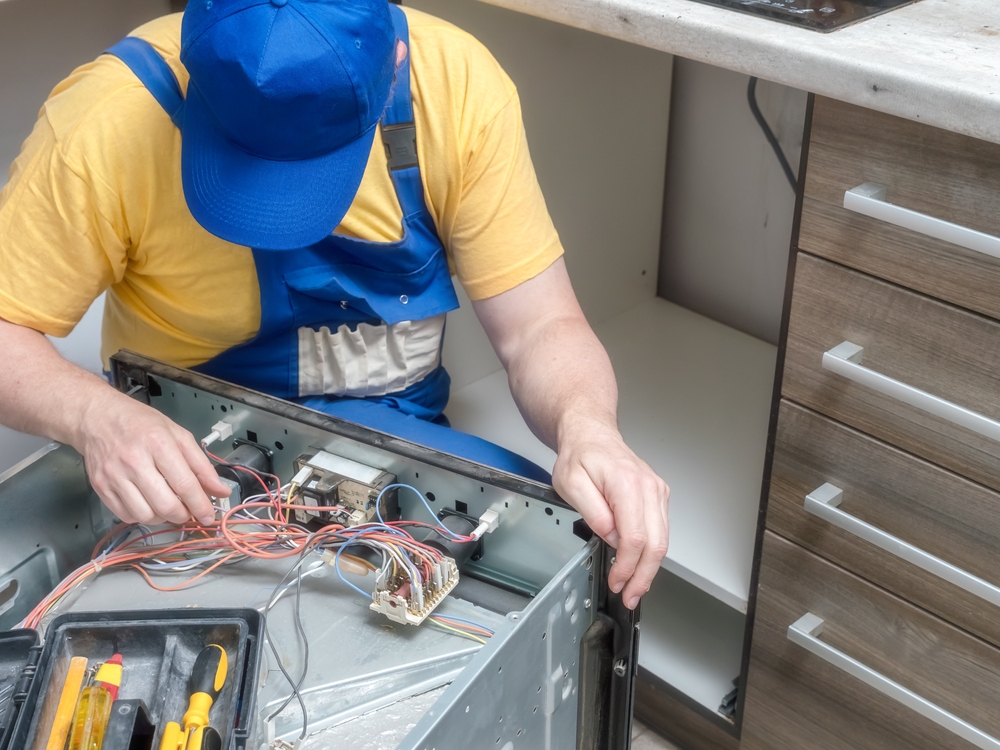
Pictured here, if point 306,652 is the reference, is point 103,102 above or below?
above

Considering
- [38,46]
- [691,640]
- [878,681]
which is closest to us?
[878,681]

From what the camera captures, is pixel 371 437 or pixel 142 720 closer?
pixel 142 720

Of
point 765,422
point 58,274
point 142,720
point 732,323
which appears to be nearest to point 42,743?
point 142,720

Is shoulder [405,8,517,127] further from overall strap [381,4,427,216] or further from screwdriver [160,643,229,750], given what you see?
screwdriver [160,643,229,750]

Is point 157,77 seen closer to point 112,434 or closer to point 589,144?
point 112,434

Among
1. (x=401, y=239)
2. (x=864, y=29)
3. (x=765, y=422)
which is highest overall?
(x=864, y=29)

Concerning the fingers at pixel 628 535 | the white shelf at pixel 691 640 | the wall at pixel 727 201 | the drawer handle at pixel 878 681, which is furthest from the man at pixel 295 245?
the wall at pixel 727 201

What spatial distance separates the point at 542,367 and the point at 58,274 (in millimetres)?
415

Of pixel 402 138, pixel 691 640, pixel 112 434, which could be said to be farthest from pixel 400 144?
pixel 691 640

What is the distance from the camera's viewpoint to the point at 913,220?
0.72 meters

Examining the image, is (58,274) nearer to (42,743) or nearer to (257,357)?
(257,357)

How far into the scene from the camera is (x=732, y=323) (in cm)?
153

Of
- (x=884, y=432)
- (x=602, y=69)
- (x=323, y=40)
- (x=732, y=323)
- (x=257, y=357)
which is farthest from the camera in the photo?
(x=732, y=323)

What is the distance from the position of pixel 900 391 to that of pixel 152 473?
21.9 inches
